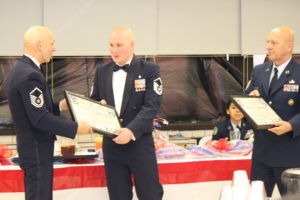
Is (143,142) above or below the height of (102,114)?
below

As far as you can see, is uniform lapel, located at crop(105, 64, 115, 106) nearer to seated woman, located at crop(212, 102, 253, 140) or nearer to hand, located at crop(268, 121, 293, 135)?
hand, located at crop(268, 121, 293, 135)

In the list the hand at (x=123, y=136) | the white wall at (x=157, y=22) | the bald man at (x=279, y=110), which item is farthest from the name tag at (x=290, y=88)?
the white wall at (x=157, y=22)

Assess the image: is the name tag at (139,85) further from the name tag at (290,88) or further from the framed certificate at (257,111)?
the name tag at (290,88)

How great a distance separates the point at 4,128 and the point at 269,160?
3.61 m

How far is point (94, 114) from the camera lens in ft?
10.0

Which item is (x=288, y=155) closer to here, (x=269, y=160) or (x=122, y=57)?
(x=269, y=160)

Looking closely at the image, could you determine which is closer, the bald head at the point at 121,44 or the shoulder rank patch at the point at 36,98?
the shoulder rank patch at the point at 36,98

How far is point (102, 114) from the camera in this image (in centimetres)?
308

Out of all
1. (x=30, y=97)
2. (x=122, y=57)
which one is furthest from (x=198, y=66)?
(x=30, y=97)

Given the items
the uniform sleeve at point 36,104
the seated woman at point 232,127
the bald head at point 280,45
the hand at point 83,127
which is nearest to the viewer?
the uniform sleeve at point 36,104

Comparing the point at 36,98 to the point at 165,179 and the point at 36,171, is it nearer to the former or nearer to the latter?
the point at 36,171

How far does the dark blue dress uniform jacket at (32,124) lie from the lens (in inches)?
110

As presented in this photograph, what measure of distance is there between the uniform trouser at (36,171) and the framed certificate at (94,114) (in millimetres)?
300

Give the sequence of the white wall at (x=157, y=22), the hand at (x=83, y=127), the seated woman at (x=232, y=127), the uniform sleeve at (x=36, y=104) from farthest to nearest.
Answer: the white wall at (x=157, y=22) < the seated woman at (x=232, y=127) < the hand at (x=83, y=127) < the uniform sleeve at (x=36, y=104)
